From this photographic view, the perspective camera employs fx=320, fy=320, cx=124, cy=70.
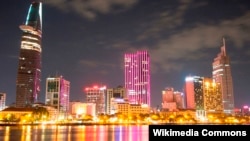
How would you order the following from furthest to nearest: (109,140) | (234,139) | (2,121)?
1. (2,121)
2. (109,140)
3. (234,139)

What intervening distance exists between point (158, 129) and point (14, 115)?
606ft

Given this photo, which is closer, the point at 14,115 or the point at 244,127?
the point at 244,127

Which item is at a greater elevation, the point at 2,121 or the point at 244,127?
the point at 244,127

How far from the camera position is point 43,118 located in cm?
18662

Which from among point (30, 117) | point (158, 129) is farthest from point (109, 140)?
point (30, 117)

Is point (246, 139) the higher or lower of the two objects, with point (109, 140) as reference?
higher

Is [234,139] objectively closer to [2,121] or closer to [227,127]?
[227,127]

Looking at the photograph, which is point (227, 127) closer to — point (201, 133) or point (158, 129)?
point (201, 133)

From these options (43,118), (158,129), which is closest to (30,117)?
(43,118)

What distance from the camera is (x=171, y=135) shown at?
1312cm


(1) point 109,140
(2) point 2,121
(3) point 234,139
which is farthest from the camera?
(2) point 2,121

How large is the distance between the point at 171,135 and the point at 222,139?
2068mm

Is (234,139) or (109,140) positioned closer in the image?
(234,139)

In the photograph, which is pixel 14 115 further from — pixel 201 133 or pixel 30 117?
pixel 201 133
